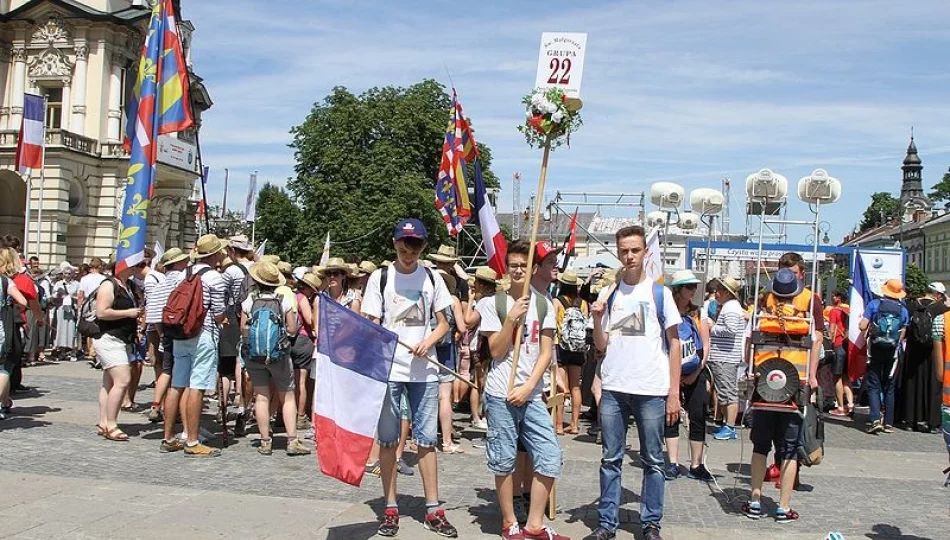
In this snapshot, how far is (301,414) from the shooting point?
10641 millimetres

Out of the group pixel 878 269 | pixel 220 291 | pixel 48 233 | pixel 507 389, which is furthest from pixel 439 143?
pixel 507 389

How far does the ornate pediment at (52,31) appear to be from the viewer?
40.2 m

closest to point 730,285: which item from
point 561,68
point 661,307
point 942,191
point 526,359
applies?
point 661,307

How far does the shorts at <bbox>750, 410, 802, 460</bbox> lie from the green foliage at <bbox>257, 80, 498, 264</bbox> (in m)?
34.5

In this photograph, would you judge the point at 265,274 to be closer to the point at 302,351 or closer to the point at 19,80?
the point at 302,351

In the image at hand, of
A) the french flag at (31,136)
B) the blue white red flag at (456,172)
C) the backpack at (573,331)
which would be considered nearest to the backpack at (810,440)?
the backpack at (573,331)

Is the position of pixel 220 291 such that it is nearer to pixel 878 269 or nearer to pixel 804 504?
pixel 804 504

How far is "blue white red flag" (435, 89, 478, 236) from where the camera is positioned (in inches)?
604

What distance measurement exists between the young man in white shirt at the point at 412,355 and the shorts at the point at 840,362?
959 centimetres

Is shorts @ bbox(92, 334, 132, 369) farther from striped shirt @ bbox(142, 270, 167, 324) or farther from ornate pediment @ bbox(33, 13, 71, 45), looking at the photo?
ornate pediment @ bbox(33, 13, 71, 45)

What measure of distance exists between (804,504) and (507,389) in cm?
320

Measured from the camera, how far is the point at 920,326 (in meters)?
12.4

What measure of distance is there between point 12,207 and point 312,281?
125ft

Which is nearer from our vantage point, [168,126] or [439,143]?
[168,126]
